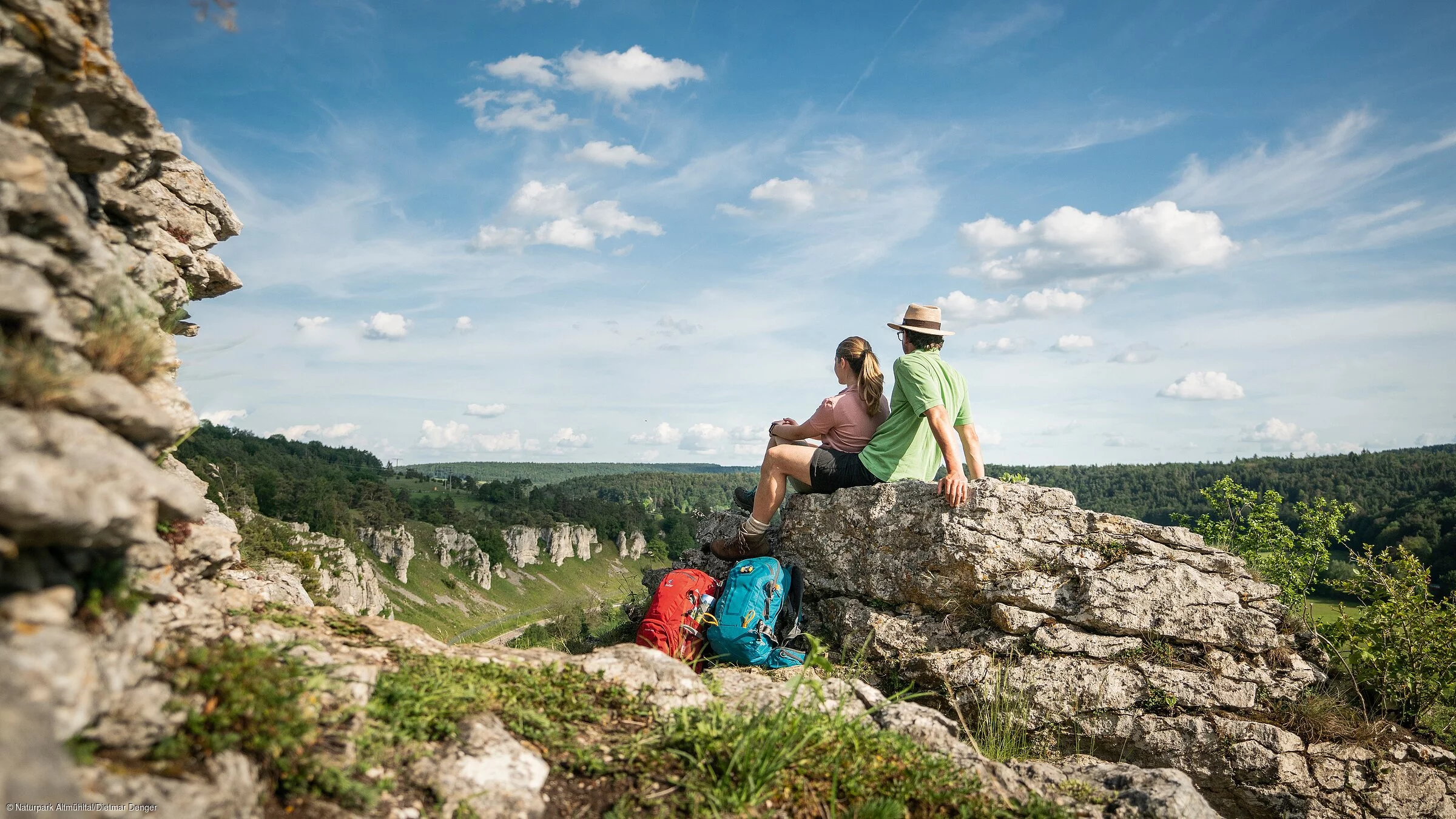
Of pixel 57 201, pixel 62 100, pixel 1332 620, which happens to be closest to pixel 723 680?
pixel 57 201

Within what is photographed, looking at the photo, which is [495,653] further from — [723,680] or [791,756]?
[791,756]

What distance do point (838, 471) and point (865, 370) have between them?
4.54 ft

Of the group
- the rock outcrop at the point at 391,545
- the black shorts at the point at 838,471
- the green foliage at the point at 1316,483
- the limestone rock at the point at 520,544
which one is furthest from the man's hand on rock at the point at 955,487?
the limestone rock at the point at 520,544

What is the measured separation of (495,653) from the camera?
220 inches

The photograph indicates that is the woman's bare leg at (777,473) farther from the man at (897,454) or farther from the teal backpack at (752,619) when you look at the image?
the teal backpack at (752,619)

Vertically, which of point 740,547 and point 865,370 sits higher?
point 865,370

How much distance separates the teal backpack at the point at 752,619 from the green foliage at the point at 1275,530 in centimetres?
1161

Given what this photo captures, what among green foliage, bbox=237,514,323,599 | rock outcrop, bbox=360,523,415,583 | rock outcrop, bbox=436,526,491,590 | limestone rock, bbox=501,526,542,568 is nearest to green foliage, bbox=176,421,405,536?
rock outcrop, bbox=360,523,415,583

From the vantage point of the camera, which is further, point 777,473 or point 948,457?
point 777,473

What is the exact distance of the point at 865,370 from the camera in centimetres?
975

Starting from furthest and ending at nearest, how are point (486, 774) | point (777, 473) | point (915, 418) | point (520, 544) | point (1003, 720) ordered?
1. point (520, 544)
2. point (777, 473)
3. point (915, 418)
4. point (1003, 720)
5. point (486, 774)

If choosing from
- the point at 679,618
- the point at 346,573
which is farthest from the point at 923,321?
the point at 346,573

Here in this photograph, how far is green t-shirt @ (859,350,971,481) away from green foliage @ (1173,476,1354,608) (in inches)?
350

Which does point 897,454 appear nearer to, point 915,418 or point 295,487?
point 915,418
